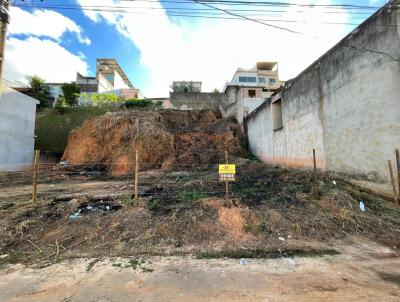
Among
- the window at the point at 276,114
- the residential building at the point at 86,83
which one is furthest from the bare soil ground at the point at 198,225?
the residential building at the point at 86,83

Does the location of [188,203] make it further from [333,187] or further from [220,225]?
[333,187]

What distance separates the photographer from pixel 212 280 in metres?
3.12

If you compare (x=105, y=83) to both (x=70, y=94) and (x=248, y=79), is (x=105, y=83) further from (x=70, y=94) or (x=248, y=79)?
(x=248, y=79)

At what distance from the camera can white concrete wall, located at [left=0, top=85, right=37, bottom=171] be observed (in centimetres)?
1496

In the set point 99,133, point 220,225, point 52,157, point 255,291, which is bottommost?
point 255,291

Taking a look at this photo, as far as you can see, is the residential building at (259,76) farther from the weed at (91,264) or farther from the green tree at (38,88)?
the weed at (91,264)

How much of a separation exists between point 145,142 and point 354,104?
12384 millimetres

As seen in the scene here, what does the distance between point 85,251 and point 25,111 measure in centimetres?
1737

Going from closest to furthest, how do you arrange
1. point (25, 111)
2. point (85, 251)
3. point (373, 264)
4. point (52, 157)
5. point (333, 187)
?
point (373, 264), point (85, 251), point (333, 187), point (25, 111), point (52, 157)

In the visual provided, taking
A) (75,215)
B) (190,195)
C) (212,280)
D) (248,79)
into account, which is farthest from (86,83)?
(212,280)

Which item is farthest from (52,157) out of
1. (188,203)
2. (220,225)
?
(220,225)

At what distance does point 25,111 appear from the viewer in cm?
1683

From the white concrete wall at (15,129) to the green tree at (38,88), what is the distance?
36.1 feet

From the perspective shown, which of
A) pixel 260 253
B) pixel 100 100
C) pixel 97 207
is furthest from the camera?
pixel 100 100
